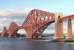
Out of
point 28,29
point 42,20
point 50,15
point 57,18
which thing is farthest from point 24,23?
point 57,18

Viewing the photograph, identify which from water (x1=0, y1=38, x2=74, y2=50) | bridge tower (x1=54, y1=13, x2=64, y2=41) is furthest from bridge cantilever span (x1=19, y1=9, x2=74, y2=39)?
water (x1=0, y1=38, x2=74, y2=50)

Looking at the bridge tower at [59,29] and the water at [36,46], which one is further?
the bridge tower at [59,29]

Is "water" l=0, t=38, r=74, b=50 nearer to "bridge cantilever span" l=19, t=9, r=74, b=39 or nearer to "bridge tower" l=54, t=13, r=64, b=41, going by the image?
"bridge tower" l=54, t=13, r=64, b=41

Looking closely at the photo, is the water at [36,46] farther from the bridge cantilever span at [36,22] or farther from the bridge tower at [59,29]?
the bridge cantilever span at [36,22]

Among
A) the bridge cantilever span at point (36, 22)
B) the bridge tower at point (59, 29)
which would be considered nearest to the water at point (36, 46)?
the bridge tower at point (59, 29)

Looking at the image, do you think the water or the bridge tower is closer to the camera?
the water

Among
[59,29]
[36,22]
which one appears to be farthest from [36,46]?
[36,22]

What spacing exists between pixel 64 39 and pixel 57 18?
7.11 m

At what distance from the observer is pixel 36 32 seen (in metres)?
139

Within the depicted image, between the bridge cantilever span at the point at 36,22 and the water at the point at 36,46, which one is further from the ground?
the bridge cantilever span at the point at 36,22

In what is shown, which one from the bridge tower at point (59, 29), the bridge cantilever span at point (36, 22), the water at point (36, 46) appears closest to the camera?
the water at point (36, 46)

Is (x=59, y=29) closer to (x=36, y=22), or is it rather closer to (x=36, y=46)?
(x=36, y=46)

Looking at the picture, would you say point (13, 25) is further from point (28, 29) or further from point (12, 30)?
point (28, 29)

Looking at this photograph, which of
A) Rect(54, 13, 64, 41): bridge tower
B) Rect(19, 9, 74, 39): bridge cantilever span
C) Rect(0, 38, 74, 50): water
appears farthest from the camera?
Rect(19, 9, 74, 39): bridge cantilever span
